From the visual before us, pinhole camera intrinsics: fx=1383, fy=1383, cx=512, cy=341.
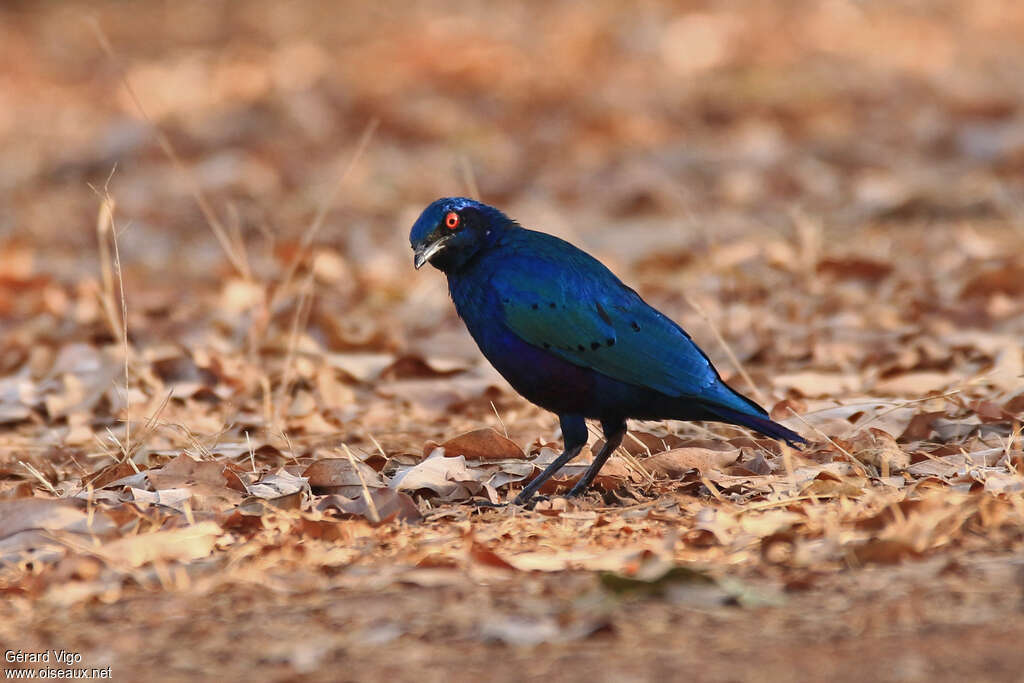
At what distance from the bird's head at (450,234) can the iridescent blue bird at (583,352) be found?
2.4 inches

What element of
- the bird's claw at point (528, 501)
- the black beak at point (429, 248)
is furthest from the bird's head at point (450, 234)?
the bird's claw at point (528, 501)

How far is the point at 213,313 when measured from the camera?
695 centimetres

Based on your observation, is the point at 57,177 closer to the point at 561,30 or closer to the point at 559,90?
the point at 559,90

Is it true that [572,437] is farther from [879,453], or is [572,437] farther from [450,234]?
[879,453]

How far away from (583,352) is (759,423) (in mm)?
552

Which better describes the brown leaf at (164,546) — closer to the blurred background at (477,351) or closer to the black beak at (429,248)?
the blurred background at (477,351)

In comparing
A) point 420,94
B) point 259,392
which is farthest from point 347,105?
point 259,392

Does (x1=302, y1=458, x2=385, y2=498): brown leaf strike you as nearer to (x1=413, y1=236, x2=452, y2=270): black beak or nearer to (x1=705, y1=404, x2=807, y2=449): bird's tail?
(x1=413, y1=236, x2=452, y2=270): black beak

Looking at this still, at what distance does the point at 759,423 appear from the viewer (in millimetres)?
3947

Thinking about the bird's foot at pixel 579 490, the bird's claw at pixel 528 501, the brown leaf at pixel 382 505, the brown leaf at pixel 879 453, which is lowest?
the bird's claw at pixel 528 501

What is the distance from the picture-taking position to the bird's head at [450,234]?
14.1 ft

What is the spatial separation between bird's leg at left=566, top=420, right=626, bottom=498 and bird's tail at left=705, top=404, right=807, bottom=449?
0.30m

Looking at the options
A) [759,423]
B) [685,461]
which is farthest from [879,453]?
[685,461]

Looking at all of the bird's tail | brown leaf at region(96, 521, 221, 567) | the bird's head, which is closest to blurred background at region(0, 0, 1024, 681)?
brown leaf at region(96, 521, 221, 567)
